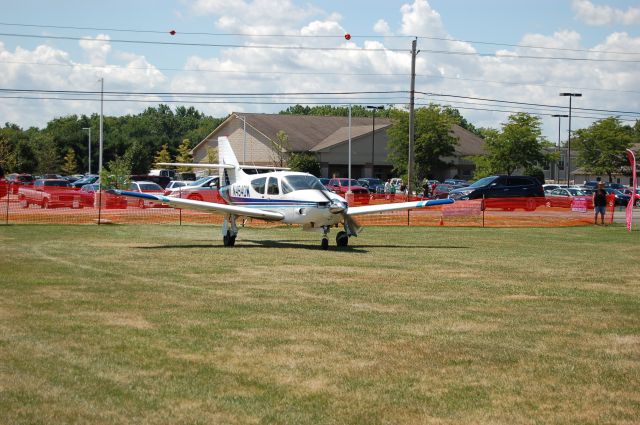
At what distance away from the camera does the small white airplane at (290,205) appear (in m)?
23.5

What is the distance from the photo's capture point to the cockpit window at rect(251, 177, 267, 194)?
2512cm

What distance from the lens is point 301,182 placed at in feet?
80.2

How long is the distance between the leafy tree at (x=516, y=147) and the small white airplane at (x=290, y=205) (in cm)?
5719

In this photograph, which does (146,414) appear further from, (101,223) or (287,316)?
(101,223)

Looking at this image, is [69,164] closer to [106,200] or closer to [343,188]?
[343,188]

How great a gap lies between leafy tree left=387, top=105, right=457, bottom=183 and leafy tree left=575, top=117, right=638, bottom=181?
20107 millimetres

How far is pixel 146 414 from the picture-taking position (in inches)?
289

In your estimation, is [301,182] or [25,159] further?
[25,159]

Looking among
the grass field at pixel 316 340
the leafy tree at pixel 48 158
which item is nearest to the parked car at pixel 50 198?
the grass field at pixel 316 340

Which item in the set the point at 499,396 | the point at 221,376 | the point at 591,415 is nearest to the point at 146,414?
the point at 221,376

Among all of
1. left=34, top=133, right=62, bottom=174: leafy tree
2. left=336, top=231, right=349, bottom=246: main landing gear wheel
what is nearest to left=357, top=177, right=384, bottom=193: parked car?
left=336, top=231, right=349, bottom=246: main landing gear wheel

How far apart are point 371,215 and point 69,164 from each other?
81.5 meters

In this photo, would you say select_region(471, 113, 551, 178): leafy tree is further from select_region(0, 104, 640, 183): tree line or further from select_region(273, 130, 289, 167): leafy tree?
select_region(273, 130, 289, 167): leafy tree

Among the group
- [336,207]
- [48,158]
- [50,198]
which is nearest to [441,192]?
[50,198]
